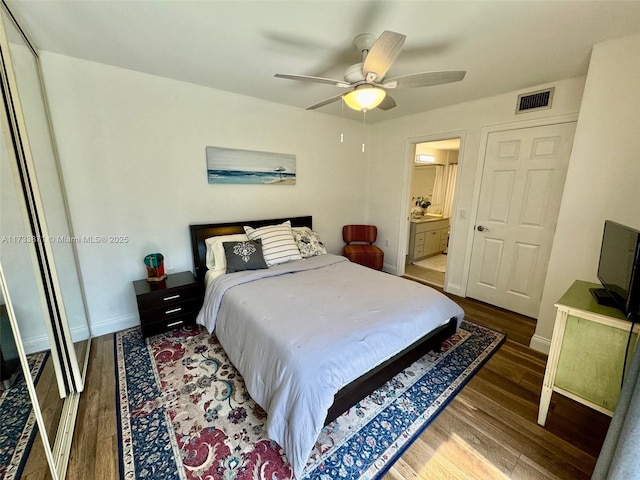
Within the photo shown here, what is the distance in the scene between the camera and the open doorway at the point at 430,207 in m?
4.89

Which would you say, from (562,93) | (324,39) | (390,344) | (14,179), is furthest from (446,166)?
A: (14,179)

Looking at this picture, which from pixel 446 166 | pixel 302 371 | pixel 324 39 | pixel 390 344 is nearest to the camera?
pixel 302 371

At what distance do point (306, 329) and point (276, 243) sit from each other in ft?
4.65

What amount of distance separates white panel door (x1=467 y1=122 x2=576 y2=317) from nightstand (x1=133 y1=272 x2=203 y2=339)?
11.0 ft

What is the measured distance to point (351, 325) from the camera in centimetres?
166

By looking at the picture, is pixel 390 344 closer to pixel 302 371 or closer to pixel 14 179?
pixel 302 371

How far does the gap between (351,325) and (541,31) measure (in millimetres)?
2320

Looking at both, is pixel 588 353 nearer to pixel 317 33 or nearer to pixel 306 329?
pixel 306 329

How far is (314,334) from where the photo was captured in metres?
1.54

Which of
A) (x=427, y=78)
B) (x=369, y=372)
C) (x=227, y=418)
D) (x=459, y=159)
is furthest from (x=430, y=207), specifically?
(x=227, y=418)

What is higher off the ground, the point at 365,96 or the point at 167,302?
the point at 365,96

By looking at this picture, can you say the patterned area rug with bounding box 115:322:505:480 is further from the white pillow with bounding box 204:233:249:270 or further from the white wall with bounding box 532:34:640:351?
the white wall with bounding box 532:34:640:351

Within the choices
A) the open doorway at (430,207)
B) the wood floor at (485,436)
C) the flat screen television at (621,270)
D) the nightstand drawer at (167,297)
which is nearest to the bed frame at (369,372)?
the nightstand drawer at (167,297)

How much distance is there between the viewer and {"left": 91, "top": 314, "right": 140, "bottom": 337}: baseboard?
2.46 meters
